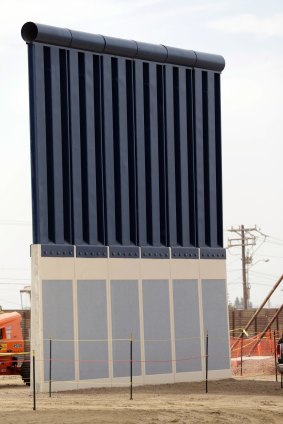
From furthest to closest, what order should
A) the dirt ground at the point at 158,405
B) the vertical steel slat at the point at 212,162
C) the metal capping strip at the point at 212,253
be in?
the vertical steel slat at the point at 212,162
the metal capping strip at the point at 212,253
the dirt ground at the point at 158,405

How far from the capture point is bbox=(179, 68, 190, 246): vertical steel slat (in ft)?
117

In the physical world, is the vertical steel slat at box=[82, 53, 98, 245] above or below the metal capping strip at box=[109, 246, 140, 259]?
above

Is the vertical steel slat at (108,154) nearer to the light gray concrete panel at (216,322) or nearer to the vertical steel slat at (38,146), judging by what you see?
the vertical steel slat at (38,146)

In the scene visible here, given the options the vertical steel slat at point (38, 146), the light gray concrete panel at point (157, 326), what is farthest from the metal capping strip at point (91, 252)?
the light gray concrete panel at point (157, 326)

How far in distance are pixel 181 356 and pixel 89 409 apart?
989 cm

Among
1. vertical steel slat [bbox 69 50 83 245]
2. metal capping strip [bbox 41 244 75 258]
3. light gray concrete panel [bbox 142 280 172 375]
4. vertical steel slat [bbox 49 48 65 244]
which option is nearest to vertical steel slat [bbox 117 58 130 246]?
vertical steel slat [bbox 69 50 83 245]

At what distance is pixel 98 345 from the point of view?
3262 centimetres

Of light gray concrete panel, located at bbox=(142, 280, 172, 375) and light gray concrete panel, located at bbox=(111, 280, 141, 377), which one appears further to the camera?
light gray concrete panel, located at bbox=(142, 280, 172, 375)

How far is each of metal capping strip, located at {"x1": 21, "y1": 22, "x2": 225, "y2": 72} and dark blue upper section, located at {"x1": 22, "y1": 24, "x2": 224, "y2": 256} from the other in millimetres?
134

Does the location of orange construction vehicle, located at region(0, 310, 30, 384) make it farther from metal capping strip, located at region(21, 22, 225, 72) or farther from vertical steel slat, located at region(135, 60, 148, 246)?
metal capping strip, located at region(21, 22, 225, 72)

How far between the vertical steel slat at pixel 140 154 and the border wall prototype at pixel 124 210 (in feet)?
0.14

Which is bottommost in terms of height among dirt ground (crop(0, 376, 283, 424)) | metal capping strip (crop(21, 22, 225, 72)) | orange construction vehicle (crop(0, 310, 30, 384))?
dirt ground (crop(0, 376, 283, 424))

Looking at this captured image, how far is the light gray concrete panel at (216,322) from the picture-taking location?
3581cm

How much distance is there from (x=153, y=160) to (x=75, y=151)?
322cm
